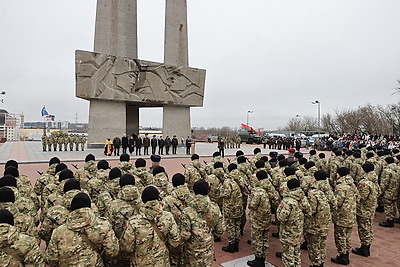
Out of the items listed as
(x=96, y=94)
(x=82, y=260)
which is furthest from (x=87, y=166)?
(x=96, y=94)

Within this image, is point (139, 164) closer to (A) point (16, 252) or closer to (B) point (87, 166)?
(B) point (87, 166)

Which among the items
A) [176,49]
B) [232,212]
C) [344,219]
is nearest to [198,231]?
[232,212]

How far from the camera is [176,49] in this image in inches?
1082

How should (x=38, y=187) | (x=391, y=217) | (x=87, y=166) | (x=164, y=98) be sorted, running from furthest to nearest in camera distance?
(x=164, y=98), (x=391, y=217), (x=87, y=166), (x=38, y=187)

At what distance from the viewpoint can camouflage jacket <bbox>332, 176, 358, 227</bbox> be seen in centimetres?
485

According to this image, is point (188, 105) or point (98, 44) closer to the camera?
point (98, 44)

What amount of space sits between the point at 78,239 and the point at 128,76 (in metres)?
22.5

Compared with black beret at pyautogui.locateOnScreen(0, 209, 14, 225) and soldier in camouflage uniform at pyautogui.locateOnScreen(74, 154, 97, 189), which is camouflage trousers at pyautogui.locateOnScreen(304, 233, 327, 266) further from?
soldier in camouflage uniform at pyautogui.locateOnScreen(74, 154, 97, 189)

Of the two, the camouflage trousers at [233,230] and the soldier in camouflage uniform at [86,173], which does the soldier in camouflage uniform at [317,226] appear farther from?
the soldier in camouflage uniform at [86,173]

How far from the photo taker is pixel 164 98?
2580 cm

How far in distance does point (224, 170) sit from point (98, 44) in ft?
70.2

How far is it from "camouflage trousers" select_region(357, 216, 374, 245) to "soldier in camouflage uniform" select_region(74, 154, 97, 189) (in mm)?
5582

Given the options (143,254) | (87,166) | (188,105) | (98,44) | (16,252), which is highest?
(98,44)

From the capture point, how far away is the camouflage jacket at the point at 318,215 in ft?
14.6
